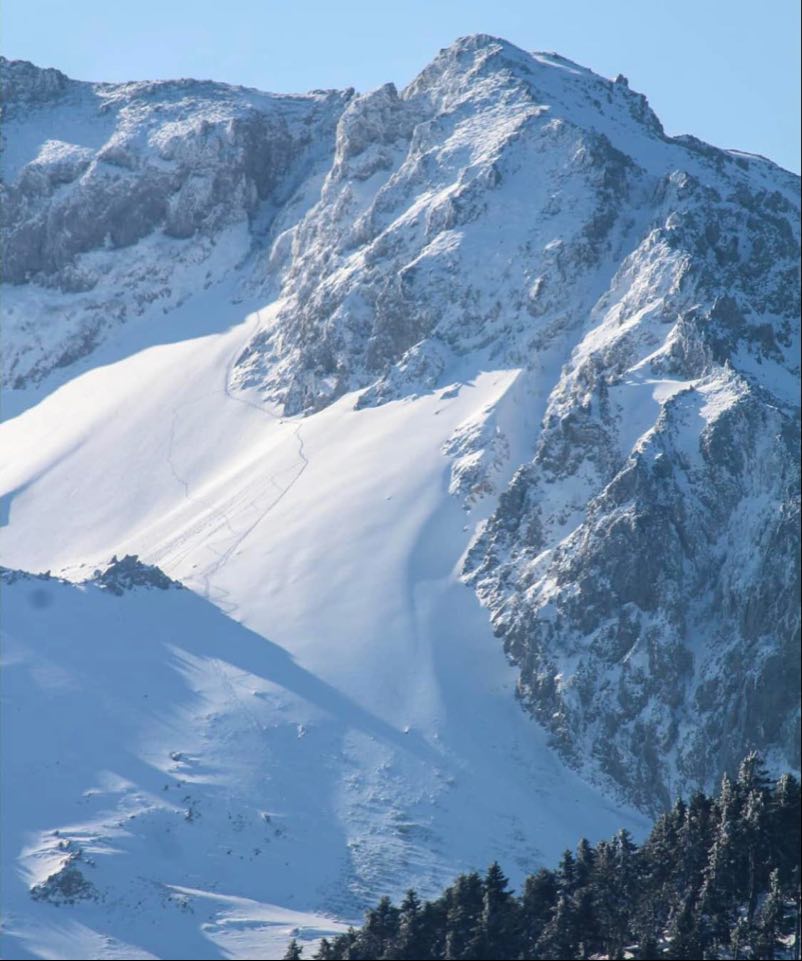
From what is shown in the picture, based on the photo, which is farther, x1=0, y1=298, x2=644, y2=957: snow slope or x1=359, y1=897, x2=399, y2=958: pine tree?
x1=0, y1=298, x2=644, y2=957: snow slope

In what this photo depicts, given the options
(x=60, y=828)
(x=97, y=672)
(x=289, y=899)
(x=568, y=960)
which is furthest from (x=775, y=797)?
(x=97, y=672)

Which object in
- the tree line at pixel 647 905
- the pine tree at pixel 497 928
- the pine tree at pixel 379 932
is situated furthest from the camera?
the pine tree at pixel 379 932

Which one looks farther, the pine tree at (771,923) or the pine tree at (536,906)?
the pine tree at (536,906)

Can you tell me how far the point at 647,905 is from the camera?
138 meters

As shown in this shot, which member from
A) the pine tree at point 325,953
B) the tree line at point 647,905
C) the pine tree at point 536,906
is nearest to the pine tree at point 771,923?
the tree line at point 647,905

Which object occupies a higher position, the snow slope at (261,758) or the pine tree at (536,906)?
the pine tree at (536,906)

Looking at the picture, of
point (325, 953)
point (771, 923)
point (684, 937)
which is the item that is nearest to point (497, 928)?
point (325, 953)

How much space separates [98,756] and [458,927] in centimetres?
4946

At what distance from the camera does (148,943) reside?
524ft

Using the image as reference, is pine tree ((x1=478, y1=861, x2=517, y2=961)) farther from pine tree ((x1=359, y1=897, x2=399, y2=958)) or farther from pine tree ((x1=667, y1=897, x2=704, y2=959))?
pine tree ((x1=667, y1=897, x2=704, y2=959))

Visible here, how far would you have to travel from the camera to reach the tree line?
13338 cm

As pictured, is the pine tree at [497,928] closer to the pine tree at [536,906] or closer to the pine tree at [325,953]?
the pine tree at [536,906]

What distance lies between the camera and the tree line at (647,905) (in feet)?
438

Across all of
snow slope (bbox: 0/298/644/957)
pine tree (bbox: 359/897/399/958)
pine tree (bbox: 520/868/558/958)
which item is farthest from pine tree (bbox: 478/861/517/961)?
snow slope (bbox: 0/298/644/957)
